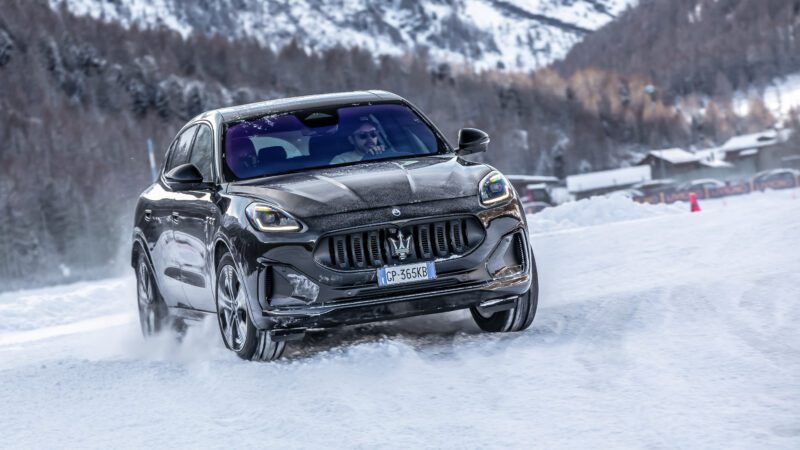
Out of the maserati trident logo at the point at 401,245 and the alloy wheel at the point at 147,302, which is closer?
the maserati trident logo at the point at 401,245

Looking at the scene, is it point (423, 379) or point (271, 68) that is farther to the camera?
point (271, 68)

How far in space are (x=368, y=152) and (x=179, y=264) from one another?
5.29ft

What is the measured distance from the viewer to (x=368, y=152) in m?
8.23

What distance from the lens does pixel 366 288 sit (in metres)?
6.95

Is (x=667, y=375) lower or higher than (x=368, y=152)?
lower

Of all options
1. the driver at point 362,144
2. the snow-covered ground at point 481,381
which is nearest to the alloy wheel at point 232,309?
the snow-covered ground at point 481,381

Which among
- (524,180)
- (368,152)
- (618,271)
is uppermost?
(368,152)

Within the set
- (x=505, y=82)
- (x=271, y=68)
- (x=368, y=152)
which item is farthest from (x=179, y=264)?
(x=505, y=82)

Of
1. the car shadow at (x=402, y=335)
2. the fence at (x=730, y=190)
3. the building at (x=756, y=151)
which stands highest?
the car shadow at (x=402, y=335)

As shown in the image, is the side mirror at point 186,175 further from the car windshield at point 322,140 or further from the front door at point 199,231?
the car windshield at point 322,140

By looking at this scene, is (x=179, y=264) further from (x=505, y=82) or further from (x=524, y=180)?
(x=505, y=82)

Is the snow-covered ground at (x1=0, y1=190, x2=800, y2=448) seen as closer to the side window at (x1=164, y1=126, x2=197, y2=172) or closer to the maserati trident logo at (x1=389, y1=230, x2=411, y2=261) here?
the maserati trident logo at (x1=389, y1=230, x2=411, y2=261)

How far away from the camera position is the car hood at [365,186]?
7.05 metres

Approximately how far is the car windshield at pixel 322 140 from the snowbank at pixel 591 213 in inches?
611
